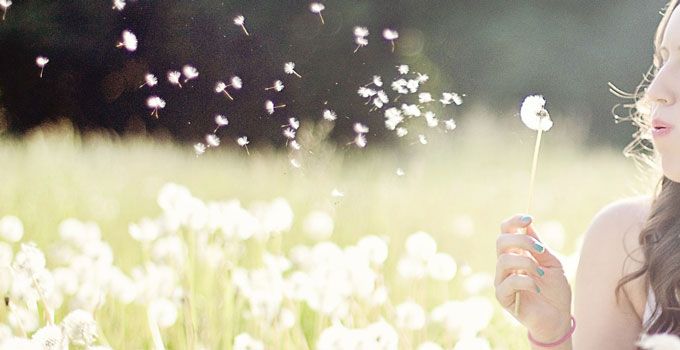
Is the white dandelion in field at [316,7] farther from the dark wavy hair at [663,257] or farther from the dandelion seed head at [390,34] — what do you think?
the dark wavy hair at [663,257]

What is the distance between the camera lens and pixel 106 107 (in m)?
3.67

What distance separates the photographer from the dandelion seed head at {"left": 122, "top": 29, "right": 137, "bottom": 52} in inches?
143

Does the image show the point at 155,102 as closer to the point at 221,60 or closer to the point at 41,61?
the point at 221,60

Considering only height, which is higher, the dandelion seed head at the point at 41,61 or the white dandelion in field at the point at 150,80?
the dandelion seed head at the point at 41,61

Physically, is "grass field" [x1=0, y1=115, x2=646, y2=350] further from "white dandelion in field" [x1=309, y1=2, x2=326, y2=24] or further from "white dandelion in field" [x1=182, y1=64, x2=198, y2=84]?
"white dandelion in field" [x1=309, y1=2, x2=326, y2=24]

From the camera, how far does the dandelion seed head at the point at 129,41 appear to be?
3641 millimetres

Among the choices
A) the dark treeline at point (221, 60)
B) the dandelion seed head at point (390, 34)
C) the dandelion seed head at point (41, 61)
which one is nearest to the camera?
the dark treeline at point (221, 60)

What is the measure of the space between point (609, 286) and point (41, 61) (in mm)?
3173

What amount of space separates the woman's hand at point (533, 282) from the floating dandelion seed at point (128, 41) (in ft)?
9.37

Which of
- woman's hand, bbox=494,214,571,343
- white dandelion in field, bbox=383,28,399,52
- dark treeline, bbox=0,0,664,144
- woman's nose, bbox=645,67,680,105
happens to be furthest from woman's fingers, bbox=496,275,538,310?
white dandelion in field, bbox=383,28,399,52

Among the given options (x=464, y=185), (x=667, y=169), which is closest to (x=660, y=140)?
(x=667, y=169)

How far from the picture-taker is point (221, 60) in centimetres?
357

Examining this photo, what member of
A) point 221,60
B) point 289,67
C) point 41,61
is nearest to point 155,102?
point 221,60

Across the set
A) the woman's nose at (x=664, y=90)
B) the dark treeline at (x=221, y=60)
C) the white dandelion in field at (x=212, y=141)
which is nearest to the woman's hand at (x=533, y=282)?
the woman's nose at (x=664, y=90)
